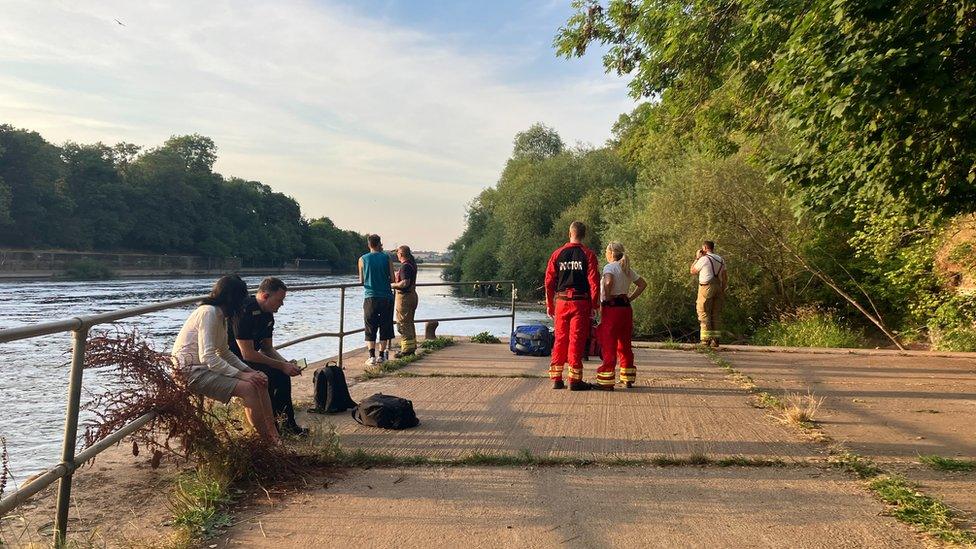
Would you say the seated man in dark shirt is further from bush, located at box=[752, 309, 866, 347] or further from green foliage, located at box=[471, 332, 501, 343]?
bush, located at box=[752, 309, 866, 347]

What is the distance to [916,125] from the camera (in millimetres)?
6398

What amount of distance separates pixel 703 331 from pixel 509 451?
791 cm

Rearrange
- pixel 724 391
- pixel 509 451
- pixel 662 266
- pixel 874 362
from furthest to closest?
pixel 662 266 → pixel 874 362 → pixel 724 391 → pixel 509 451

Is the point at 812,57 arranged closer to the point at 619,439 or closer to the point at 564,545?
the point at 619,439

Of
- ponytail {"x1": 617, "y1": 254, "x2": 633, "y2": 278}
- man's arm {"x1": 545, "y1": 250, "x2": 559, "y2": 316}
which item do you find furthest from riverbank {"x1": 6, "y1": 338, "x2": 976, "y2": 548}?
ponytail {"x1": 617, "y1": 254, "x2": 633, "y2": 278}

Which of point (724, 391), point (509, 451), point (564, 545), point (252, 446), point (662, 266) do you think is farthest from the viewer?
point (662, 266)

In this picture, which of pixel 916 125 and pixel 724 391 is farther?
pixel 724 391

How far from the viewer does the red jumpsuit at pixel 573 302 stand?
7023mm

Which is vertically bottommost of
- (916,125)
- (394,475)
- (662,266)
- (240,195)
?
(394,475)

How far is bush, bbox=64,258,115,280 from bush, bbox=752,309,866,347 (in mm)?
54786

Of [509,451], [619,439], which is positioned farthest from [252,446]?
[619,439]

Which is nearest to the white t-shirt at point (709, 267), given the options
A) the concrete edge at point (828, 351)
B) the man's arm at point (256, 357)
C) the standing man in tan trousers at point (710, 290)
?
the standing man in tan trousers at point (710, 290)

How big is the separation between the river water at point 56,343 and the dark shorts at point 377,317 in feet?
3.78

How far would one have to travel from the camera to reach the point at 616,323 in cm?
727
